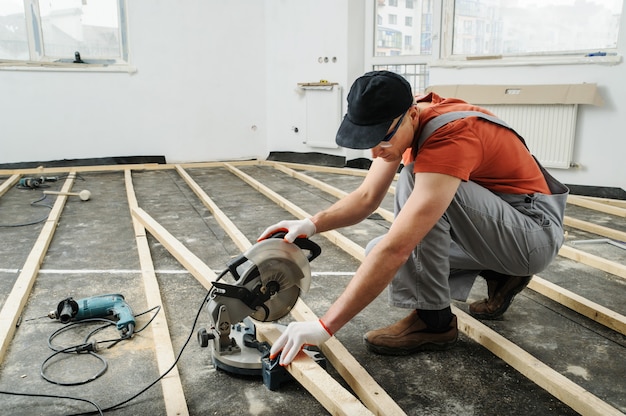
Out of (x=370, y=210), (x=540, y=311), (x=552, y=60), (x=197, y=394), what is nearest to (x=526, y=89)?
(x=552, y=60)

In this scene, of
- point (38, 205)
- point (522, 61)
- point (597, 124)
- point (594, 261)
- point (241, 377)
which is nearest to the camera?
point (241, 377)

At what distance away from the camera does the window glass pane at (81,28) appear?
5.78 meters

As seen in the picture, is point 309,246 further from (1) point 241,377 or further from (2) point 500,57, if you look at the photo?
(2) point 500,57

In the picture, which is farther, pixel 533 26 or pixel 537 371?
pixel 533 26

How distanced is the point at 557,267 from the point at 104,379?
7.22 ft

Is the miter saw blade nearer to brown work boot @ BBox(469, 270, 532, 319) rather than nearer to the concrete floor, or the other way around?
the concrete floor

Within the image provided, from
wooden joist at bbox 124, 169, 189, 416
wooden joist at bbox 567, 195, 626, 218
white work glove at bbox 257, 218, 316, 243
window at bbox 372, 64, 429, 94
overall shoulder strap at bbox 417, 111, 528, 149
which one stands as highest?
window at bbox 372, 64, 429, 94

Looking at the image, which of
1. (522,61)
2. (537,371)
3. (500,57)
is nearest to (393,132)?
(537,371)

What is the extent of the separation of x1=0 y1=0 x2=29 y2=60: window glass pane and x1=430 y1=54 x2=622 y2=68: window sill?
14.6 ft

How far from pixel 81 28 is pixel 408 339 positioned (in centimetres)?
571

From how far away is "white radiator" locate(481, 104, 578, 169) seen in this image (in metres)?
4.53

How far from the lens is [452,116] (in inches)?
60.0

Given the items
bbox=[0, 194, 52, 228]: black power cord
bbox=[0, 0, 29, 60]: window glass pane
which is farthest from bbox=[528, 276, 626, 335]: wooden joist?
bbox=[0, 0, 29, 60]: window glass pane

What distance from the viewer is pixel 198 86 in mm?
6449
